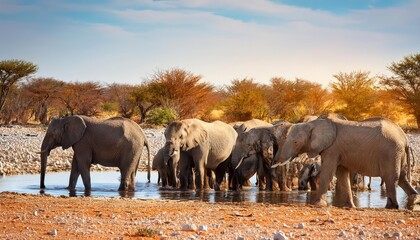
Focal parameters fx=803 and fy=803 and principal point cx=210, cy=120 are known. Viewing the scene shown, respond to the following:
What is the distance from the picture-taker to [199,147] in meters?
19.7

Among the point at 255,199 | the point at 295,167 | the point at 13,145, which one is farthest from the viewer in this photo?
the point at 13,145

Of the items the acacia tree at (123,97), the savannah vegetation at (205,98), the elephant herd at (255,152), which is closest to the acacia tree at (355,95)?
the savannah vegetation at (205,98)

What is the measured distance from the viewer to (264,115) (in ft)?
173

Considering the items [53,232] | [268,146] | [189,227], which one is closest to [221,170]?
[268,146]

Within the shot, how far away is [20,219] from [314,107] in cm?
4853

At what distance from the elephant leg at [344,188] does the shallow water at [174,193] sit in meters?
0.86

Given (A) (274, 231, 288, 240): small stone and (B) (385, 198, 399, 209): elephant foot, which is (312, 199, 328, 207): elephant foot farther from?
(A) (274, 231, 288, 240): small stone

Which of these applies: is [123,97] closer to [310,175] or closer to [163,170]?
[163,170]

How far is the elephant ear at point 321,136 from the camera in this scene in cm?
1449

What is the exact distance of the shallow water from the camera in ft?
54.1

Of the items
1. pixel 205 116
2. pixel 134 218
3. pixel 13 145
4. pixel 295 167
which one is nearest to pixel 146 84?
pixel 205 116

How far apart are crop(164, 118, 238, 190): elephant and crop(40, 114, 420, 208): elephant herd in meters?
0.02

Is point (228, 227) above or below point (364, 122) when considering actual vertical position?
below

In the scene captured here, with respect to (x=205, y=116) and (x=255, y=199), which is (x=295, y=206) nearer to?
(x=255, y=199)
